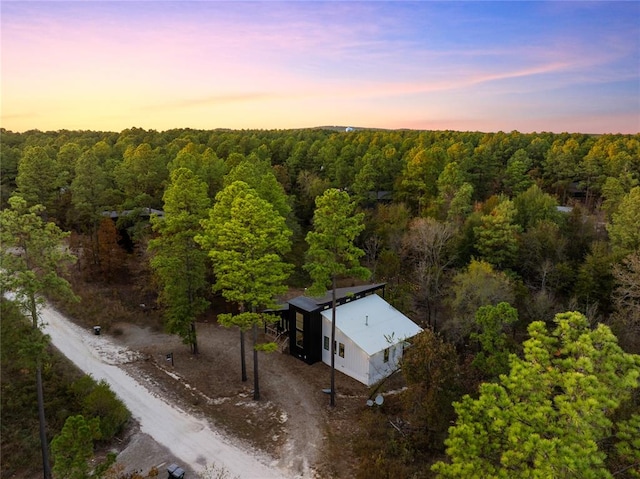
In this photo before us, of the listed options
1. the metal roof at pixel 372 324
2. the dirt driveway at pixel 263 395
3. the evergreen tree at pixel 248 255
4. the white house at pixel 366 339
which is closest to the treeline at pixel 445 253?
the dirt driveway at pixel 263 395

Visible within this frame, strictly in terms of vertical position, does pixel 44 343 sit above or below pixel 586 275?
above

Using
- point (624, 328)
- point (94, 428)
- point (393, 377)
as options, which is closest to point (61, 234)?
point (94, 428)

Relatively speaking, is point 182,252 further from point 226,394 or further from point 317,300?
point 317,300

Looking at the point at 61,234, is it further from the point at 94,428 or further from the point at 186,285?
the point at 186,285

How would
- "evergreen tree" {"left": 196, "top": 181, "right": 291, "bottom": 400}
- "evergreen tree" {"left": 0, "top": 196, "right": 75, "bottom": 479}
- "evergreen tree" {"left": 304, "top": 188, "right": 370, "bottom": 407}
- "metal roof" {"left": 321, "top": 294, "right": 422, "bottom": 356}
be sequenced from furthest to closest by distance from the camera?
"metal roof" {"left": 321, "top": 294, "right": 422, "bottom": 356}
"evergreen tree" {"left": 196, "top": 181, "right": 291, "bottom": 400}
"evergreen tree" {"left": 304, "top": 188, "right": 370, "bottom": 407}
"evergreen tree" {"left": 0, "top": 196, "right": 75, "bottom": 479}

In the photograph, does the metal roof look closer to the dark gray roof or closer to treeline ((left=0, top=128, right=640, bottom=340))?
the dark gray roof

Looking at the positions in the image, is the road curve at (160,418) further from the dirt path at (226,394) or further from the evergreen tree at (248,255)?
the evergreen tree at (248,255)

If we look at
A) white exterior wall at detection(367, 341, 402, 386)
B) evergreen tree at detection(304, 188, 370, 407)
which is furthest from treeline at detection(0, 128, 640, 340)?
evergreen tree at detection(304, 188, 370, 407)
